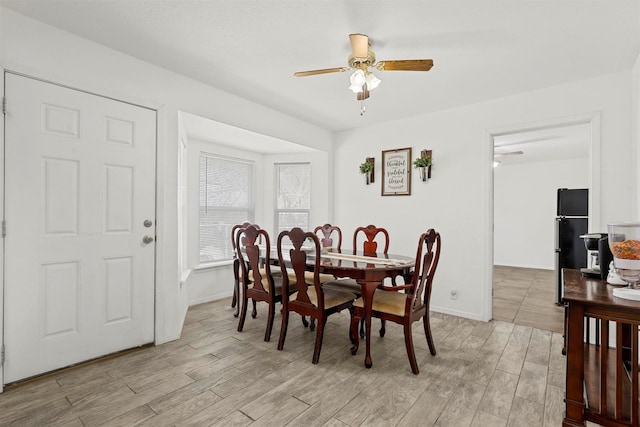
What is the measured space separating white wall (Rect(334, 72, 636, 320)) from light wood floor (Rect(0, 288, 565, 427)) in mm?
918

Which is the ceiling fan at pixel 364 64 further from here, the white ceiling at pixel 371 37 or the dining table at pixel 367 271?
the dining table at pixel 367 271

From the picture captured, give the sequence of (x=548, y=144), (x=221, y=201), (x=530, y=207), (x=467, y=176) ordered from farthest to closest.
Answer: (x=530, y=207), (x=548, y=144), (x=221, y=201), (x=467, y=176)

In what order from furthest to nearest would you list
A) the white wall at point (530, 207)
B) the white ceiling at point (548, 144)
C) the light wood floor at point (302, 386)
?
the white wall at point (530, 207), the white ceiling at point (548, 144), the light wood floor at point (302, 386)

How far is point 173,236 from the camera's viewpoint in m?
2.85

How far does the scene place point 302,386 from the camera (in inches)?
82.4

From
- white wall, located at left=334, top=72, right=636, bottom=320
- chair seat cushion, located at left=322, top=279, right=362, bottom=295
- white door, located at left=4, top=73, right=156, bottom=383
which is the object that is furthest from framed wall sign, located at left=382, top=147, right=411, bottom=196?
white door, located at left=4, top=73, right=156, bottom=383

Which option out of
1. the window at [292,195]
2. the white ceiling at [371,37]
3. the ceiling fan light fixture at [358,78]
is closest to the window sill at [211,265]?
the window at [292,195]

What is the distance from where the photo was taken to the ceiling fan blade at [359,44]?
207cm

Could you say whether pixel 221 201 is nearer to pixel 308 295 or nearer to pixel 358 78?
pixel 308 295

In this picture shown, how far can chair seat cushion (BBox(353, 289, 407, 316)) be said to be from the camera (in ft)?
7.76

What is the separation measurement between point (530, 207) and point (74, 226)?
7937 millimetres

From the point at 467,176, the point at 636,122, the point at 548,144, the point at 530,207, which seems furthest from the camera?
the point at 530,207

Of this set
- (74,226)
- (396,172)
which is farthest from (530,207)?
(74,226)

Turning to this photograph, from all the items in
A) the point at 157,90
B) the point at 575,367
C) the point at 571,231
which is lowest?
the point at 575,367
